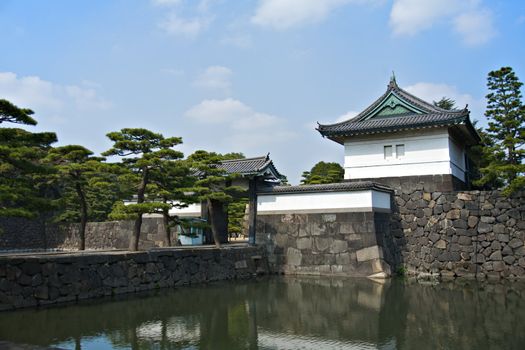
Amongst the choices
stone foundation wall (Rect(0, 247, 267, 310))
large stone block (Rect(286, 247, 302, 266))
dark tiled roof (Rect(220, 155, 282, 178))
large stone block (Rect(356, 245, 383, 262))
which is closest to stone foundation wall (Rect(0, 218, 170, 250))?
dark tiled roof (Rect(220, 155, 282, 178))

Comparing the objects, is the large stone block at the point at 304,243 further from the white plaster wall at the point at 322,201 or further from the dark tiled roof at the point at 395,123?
the dark tiled roof at the point at 395,123

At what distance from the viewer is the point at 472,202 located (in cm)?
1387

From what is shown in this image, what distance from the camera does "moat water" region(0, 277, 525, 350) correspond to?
598 cm

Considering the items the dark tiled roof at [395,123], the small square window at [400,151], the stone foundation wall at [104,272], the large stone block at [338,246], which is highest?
the dark tiled roof at [395,123]

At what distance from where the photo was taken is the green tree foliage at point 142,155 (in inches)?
441

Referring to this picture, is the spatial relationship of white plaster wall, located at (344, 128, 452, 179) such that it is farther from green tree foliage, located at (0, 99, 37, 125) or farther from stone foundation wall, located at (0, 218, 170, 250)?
green tree foliage, located at (0, 99, 37, 125)

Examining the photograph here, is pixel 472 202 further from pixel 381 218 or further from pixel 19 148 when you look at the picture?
pixel 19 148

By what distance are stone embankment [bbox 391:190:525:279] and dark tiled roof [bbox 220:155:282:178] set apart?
470 centimetres

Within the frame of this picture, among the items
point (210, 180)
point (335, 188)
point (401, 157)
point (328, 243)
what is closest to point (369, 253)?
point (328, 243)

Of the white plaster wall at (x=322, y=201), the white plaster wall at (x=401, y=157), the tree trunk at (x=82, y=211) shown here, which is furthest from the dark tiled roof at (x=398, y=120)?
the tree trunk at (x=82, y=211)

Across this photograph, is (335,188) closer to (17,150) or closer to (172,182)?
(172,182)

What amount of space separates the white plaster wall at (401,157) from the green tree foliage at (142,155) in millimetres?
7224

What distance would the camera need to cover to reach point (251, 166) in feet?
52.5

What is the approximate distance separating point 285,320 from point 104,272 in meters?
4.45
